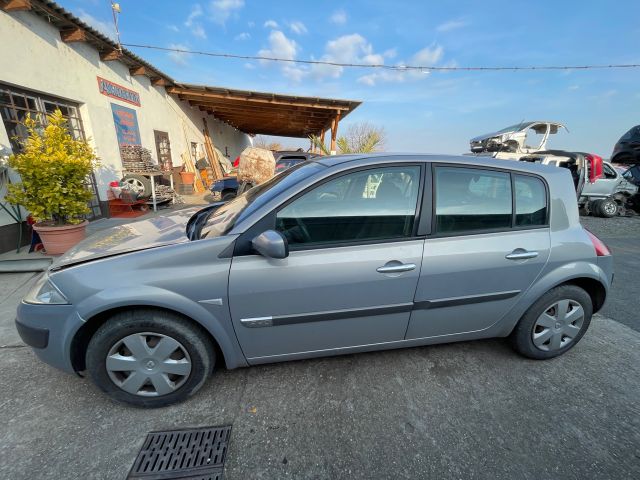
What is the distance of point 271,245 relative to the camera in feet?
5.21

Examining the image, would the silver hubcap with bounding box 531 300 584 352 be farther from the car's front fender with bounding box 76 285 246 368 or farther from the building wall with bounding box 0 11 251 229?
the building wall with bounding box 0 11 251 229

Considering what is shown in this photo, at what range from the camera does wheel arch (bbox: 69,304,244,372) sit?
1704 mm

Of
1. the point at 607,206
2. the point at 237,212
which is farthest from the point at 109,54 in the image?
the point at 607,206

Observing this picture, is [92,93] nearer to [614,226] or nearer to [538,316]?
[538,316]

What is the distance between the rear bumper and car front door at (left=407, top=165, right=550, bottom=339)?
209 centimetres

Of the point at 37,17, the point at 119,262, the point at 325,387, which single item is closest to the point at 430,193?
the point at 325,387

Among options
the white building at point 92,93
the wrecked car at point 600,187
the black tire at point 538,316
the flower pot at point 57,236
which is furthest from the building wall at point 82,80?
the wrecked car at point 600,187

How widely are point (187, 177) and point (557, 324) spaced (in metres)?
11.7

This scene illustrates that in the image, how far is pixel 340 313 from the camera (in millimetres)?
1869

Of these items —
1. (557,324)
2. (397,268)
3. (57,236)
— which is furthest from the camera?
(57,236)

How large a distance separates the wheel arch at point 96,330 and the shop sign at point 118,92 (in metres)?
7.44

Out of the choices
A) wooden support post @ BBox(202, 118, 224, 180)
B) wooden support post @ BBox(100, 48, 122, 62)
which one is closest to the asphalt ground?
wooden support post @ BBox(100, 48, 122, 62)

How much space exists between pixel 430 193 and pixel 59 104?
7526 mm

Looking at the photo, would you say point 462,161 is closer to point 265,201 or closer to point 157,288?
point 265,201
